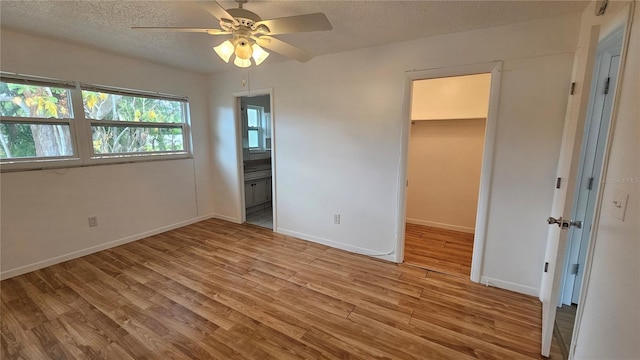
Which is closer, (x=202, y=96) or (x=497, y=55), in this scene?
(x=497, y=55)

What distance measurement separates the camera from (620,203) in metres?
1.07

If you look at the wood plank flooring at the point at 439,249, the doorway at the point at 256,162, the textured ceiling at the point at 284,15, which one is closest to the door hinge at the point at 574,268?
the wood plank flooring at the point at 439,249

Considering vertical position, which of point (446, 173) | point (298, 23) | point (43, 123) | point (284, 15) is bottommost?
point (446, 173)

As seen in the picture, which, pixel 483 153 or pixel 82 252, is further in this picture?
pixel 82 252

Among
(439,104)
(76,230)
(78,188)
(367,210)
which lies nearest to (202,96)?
(78,188)

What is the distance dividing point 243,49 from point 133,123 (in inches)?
102

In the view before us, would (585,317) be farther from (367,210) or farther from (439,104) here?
(439,104)

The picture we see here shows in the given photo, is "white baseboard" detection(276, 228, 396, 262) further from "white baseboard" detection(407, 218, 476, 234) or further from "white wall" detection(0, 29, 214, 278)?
"white wall" detection(0, 29, 214, 278)

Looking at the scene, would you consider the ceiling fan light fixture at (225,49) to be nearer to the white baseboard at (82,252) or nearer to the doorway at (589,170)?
the doorway at (589,170)

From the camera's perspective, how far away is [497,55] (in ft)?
7.43

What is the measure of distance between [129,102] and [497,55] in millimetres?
4207

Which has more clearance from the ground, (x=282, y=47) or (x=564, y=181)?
(x=282, y=47)

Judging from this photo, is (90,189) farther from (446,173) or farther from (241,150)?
(446,173)

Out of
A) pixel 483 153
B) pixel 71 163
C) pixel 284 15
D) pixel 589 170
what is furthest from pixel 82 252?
pixel 589 170
